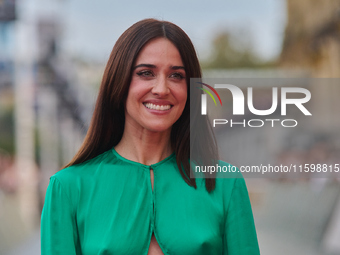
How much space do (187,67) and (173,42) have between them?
116 mm

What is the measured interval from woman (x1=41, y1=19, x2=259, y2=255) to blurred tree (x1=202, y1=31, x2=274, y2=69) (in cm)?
3978

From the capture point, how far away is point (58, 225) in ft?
7.05

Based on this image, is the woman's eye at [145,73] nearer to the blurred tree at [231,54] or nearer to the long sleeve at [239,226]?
the long sleeve at [239,226]

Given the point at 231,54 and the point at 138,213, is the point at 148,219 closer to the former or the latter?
the point at 138,213

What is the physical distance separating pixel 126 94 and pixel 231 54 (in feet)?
139

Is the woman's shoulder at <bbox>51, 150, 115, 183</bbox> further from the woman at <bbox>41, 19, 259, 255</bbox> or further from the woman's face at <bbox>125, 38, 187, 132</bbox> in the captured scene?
the woman's face at <bbox>125, 38, 187, 132</bbox>

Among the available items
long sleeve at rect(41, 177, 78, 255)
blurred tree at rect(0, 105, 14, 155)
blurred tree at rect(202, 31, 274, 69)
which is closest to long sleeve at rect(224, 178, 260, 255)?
long sleeve at rect(41, 177, 78, 255)

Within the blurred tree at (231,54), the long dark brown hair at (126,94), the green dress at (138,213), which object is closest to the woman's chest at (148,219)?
the green dress at (138,213)

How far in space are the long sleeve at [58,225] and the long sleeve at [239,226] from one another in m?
0.63

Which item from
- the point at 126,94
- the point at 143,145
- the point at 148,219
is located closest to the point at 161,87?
the point at 126,94

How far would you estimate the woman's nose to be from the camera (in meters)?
2.13

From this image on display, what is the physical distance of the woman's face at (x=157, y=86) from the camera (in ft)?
7.09

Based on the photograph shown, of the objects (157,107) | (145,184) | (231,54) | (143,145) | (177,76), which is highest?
(231,54)

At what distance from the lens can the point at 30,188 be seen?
14.5m
